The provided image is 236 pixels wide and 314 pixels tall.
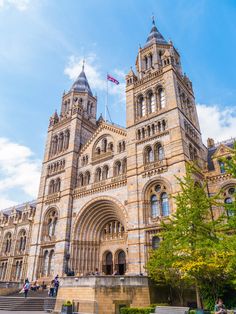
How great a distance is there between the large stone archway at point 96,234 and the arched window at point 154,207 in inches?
157

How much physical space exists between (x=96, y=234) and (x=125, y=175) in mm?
8289

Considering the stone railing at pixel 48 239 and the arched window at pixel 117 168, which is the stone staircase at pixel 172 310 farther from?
the stone railing at pixel 48 239

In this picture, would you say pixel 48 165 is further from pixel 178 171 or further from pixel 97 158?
pixel 178 171

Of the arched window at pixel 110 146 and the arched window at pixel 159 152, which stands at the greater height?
the arched window at pixel 110 146

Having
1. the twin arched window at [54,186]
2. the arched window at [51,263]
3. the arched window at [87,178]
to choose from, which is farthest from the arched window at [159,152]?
the arched window at [51,263]

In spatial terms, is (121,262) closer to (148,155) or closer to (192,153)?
(148,155)

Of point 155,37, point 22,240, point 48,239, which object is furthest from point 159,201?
point 22,240

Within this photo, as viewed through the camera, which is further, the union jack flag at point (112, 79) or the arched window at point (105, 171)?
the union jack flag at point (112, 79)

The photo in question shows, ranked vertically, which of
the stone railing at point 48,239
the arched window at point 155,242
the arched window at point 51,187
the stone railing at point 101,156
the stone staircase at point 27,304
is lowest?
the stone staircase at point 27,304

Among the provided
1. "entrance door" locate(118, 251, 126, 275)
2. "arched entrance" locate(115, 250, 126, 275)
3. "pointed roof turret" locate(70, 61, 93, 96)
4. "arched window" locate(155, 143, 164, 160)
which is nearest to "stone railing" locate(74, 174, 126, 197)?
"arched window" locate(155, 143, 164, 160)

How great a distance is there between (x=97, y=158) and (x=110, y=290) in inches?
712

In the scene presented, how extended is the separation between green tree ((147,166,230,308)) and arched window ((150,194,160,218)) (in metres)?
6.53

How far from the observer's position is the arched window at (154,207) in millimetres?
25078

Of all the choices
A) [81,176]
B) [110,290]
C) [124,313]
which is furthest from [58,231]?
[124,313]
